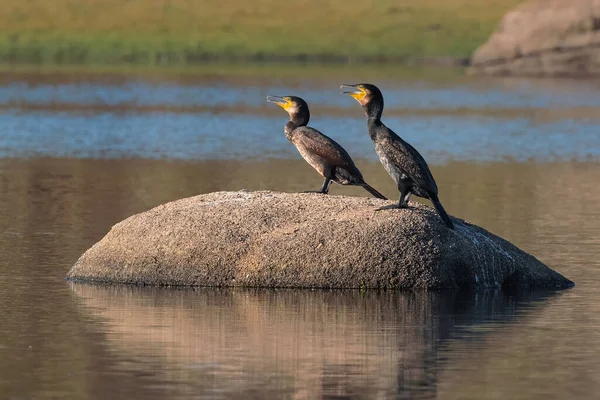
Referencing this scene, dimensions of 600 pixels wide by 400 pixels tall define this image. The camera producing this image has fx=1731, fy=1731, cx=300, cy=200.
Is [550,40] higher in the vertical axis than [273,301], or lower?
higher

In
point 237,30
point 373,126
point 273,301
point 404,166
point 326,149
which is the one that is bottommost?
point 273,301

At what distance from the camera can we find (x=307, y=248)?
16.6 metres

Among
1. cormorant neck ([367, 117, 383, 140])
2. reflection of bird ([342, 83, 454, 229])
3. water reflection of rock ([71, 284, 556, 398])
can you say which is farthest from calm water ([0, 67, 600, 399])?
cormorant neck ([367, 117, 383, 140])

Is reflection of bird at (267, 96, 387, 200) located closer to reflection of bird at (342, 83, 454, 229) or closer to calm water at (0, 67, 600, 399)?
reflection of bird at (342, 83, 454, 229)

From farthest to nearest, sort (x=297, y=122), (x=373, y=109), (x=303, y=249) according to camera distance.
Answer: (x=297, y=122), (x=373, y=109), (x=303, y=249)

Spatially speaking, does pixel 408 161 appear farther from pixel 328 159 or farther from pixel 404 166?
pixel 328 159

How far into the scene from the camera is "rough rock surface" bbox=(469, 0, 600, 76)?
70.8 metres

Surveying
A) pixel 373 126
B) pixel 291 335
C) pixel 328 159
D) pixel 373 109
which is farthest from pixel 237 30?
pixel 291 335

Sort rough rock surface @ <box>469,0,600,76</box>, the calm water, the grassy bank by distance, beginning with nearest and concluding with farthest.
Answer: the calm water < rough rock surface @ <box>469,0,600,76</box> < the grassy bank

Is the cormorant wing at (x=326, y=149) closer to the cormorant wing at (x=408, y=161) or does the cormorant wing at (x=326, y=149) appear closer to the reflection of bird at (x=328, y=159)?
the reflection of bird at (x=328, y=159)

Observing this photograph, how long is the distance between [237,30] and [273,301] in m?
73.4

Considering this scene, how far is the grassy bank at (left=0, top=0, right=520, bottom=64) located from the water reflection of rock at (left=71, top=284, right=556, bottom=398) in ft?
225

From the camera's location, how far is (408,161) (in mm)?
16781

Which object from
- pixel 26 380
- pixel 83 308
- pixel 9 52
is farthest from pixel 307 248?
pixel 9 52
